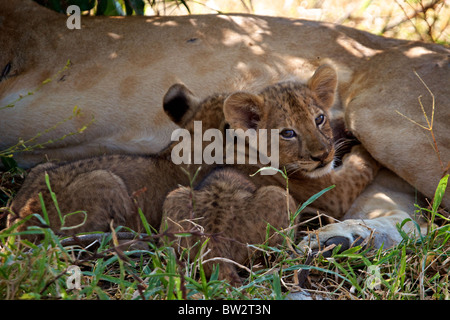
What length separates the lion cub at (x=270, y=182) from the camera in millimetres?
2879

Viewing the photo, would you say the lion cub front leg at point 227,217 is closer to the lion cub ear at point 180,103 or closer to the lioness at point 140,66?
the lion cub ear at point 180,103

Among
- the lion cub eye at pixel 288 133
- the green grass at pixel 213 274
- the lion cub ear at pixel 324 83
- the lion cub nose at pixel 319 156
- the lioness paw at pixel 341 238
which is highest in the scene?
the lion cub ear at pixel 324 83

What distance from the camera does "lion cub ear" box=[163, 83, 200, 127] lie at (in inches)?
146

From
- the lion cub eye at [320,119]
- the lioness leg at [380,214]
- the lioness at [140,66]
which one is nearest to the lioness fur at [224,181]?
the lion cub eye at [320,119]

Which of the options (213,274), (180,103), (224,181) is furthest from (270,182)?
(213,274)

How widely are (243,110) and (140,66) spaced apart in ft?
4.73

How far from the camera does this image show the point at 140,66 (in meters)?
4.56

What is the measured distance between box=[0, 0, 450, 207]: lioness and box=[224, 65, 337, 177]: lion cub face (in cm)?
88

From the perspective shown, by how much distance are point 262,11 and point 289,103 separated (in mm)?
3854

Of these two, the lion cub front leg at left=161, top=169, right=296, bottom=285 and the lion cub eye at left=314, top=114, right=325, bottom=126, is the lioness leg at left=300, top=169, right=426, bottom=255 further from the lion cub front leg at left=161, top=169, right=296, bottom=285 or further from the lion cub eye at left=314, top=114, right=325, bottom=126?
the lion cub eye at left=314, top=114, right=325, bottom=126

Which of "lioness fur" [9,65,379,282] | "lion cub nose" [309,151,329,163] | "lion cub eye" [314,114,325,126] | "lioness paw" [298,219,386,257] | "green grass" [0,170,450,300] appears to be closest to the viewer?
"green grass" [0,170,450,300]

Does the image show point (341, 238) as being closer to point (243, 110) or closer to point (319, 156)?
point (319, 156)

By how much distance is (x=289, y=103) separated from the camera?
3.42 m

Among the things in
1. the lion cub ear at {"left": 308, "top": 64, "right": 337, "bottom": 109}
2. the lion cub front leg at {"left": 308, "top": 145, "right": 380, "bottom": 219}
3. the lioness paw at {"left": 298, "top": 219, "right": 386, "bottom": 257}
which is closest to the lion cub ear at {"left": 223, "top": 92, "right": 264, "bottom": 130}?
the lion cub ear at {"left": 308, "top": 64, "right": 337, "bottom": 109}
